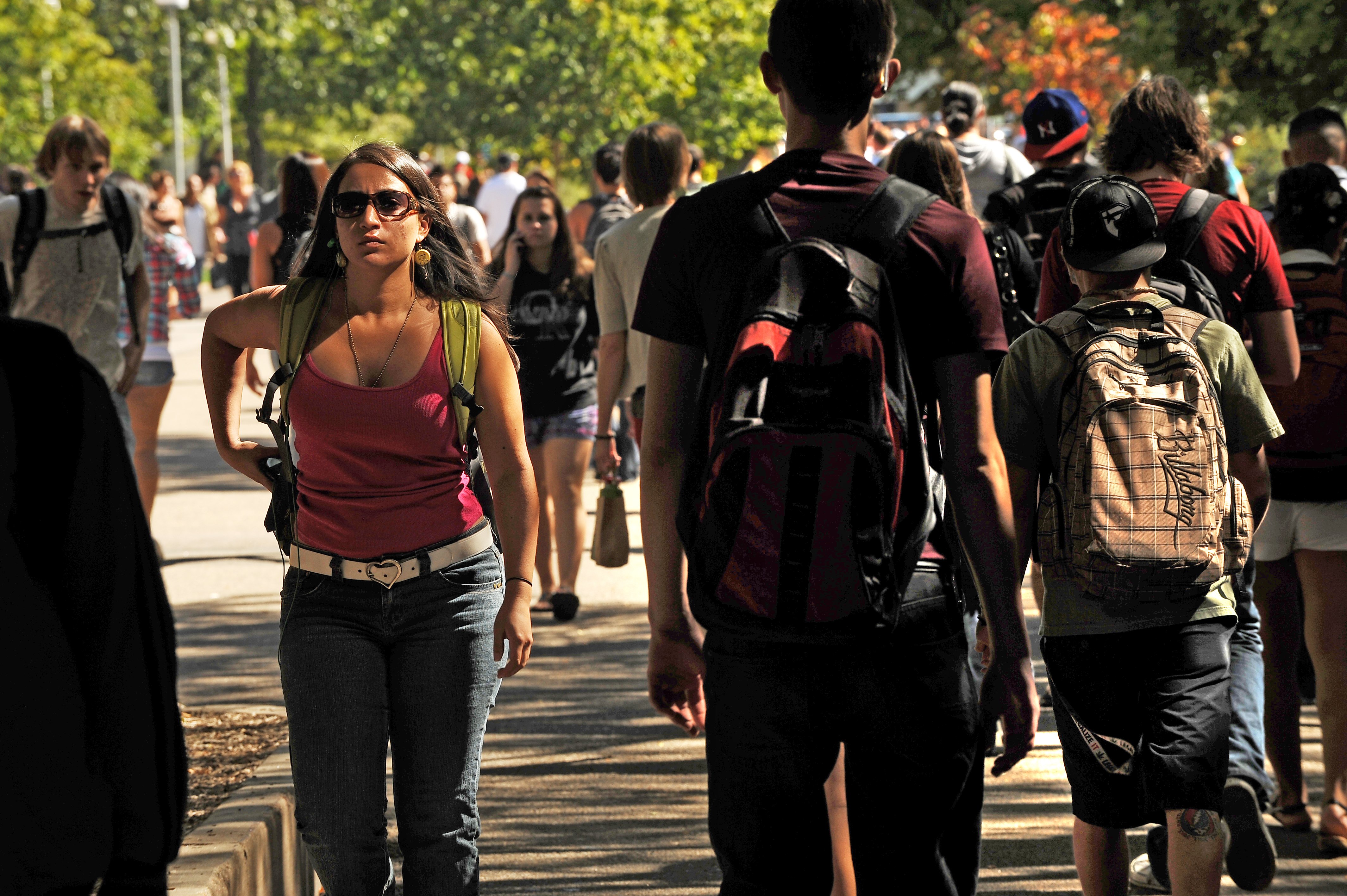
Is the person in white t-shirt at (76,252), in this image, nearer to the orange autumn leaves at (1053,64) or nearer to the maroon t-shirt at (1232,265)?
the maroon t-shirt at (1232,265)

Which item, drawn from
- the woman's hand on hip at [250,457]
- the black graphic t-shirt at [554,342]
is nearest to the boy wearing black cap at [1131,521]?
the woman's hand on hip at [250,457]

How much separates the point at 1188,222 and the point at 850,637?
2418mm

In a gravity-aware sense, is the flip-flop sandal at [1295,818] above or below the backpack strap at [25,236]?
below

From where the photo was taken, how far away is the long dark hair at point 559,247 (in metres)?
8.45

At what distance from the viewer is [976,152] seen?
8211mm

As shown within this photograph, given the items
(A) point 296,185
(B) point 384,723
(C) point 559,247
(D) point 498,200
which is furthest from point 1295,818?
(D) point 498,200

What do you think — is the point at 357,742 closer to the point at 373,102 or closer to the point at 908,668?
the point at 908,668

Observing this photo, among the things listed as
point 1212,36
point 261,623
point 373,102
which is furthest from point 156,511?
point 373,102

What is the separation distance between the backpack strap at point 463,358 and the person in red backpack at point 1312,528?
2581mm

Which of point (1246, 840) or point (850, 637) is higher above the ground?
point (850, 637)

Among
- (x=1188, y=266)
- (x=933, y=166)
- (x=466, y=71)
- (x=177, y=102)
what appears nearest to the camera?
(x=1188, y=266)

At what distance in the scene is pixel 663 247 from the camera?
9.82 feet

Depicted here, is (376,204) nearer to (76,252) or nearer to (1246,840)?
(1246,840)

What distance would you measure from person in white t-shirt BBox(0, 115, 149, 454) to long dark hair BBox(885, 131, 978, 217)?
3967mm
